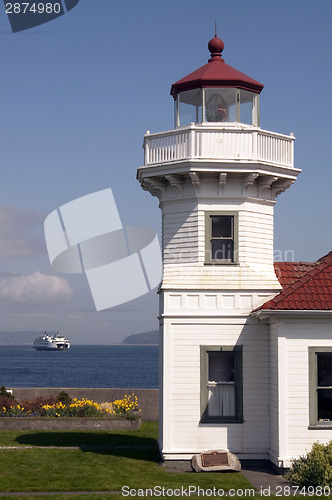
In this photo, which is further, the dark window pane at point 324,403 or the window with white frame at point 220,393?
the window with white frame at point 220,393

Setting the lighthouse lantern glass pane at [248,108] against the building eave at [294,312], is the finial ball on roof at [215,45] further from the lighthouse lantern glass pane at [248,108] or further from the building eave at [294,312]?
the building eave at [294,312]

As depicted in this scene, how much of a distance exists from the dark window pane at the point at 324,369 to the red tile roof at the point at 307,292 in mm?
1180

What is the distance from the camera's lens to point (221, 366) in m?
17.5

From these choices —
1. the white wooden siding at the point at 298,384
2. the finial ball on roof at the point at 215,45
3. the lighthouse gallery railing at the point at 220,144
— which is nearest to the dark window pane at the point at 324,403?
the white wooden siding at the point at 298,384

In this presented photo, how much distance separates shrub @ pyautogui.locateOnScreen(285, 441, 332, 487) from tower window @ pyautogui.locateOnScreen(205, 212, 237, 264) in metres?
4.90

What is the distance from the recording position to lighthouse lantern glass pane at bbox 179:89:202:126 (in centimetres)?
1836

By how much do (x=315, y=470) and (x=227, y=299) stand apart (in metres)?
4.49

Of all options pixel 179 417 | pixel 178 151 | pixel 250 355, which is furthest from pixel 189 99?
pixel 179 417

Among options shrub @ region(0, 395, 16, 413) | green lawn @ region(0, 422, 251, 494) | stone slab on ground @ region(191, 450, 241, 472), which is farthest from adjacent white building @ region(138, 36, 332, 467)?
shrub @ region(0, 395, 16, 413)

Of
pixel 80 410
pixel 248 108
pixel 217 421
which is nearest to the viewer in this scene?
pixel 217 421

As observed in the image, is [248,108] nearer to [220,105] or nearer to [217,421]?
[220,105]

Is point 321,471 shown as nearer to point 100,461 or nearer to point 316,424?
point 316,424

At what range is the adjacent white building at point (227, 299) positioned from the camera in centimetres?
1636

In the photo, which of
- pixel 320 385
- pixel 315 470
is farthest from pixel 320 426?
pixel 315 470
